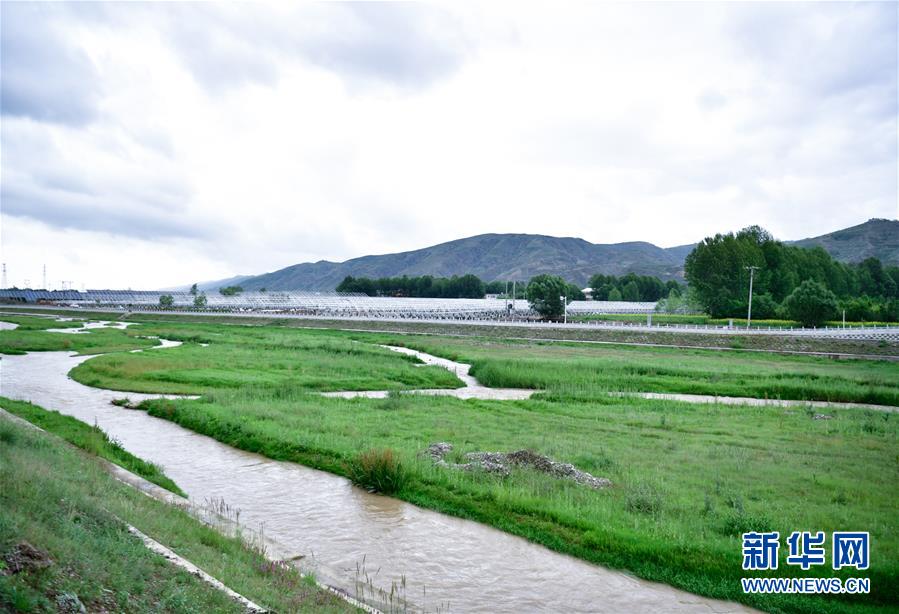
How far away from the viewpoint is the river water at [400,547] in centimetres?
1071

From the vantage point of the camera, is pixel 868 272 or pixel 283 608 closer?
pixel 283 608

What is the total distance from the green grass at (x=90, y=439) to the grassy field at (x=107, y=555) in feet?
12.3

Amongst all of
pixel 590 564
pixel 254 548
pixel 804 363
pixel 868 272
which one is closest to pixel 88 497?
pixel 254 548

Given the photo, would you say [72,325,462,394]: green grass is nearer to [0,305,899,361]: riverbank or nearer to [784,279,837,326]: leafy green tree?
[0,305,899,361]: riverbank

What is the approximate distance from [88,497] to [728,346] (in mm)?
64055

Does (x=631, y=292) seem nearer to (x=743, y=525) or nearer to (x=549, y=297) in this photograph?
(x=549, y=297)

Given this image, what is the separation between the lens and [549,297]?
364 feet

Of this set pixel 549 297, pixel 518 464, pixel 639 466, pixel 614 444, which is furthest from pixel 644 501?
pixel 549 297

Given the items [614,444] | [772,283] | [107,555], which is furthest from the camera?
[772,283]

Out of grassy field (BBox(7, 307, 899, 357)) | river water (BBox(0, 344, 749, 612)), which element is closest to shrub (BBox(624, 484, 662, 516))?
river water (BBox(0, 344, 749, 612))

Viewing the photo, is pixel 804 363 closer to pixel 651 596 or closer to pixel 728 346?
pixel 728 346

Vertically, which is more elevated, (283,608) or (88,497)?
(88,497)

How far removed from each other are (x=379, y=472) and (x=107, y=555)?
8.93m

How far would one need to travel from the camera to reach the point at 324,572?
11.2 m
